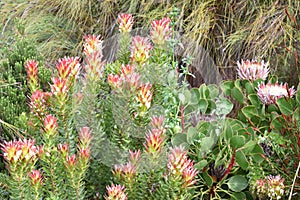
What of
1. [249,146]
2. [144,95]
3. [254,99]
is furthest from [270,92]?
[144,95]

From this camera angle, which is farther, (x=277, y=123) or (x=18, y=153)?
(x=277, y=123)

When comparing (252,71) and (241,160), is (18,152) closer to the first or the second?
(241,160)

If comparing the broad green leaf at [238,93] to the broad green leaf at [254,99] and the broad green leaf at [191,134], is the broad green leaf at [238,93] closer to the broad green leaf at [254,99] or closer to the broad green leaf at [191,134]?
the broad green leaf at [254,99]

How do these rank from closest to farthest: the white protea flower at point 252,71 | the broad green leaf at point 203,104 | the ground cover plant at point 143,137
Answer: the ground cover plant at point 143,137 < the broad green leaf at point 203,104 < the white protea flower at point 252,71

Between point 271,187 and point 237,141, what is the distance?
18 centimetres

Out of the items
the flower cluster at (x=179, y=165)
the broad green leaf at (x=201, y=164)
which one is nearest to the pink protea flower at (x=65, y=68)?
the flower cluster at (x=179, y=165)

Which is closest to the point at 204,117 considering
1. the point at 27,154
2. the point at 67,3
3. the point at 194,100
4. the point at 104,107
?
the point at 194,100

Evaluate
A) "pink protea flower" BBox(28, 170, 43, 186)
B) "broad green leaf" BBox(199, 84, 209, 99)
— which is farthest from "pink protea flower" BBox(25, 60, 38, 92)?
"broad green leaf" BBox(199, 84, 209, 99)

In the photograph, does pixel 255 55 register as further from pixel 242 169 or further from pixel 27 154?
pixel 27 154

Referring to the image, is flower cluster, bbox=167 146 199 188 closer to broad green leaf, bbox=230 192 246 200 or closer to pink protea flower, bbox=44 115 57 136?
pink protea flower, bbox=44 115 57 136

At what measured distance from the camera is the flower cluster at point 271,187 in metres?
1.61

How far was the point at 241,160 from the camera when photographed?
1.67 m

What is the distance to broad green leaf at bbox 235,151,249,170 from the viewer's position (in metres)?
1.66

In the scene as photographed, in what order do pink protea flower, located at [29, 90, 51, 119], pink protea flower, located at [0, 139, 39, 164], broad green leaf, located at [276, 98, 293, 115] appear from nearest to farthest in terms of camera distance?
pink protea flower, located at [0, 139, 39, 164] < pink protea flower, located at [29, 90, 51, 119] < broad green leaf, located at [276, 98, 293, 115]
